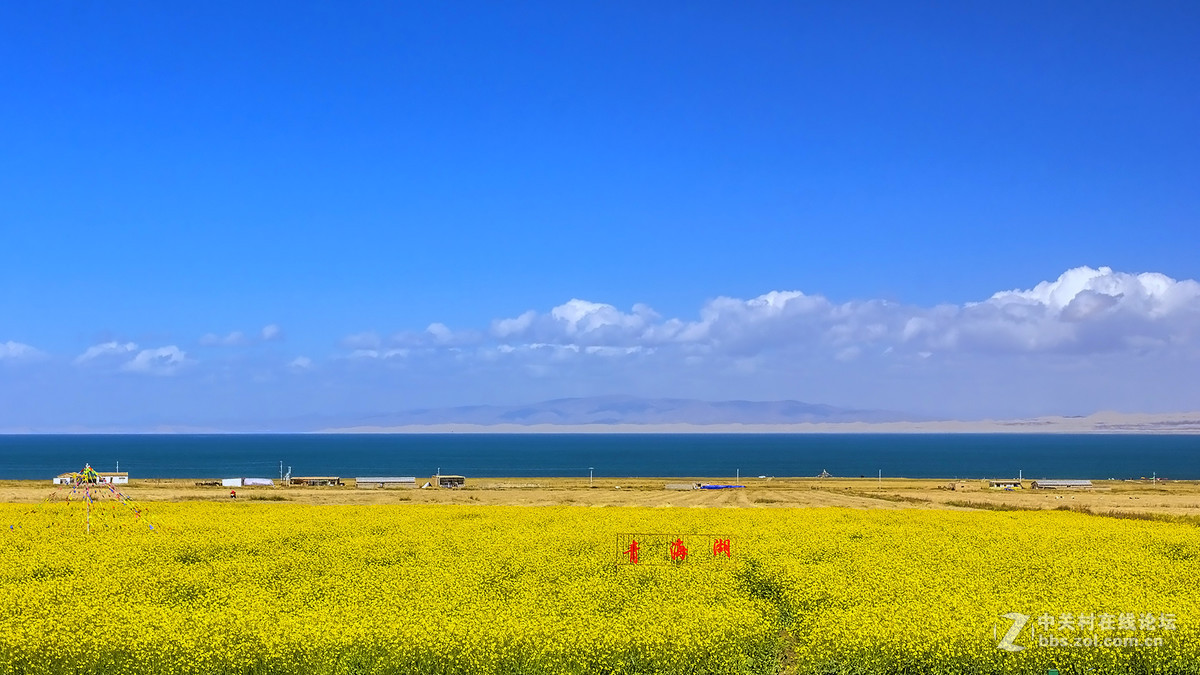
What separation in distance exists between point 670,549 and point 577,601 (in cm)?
979

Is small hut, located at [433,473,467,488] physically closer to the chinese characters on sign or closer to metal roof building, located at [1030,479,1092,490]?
metal roof building, located at [1030,479,1092,490]

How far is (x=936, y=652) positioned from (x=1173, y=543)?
23128 millimetres

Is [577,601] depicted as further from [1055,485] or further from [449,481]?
[1055,485]

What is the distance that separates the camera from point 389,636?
20016mm

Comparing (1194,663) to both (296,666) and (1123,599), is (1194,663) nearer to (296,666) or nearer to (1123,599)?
(1123,599)

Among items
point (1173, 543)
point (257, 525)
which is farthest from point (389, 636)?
point (1173, 543)

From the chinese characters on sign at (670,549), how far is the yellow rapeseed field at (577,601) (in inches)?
22.0

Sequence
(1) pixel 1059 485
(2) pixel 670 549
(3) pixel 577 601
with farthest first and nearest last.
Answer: (1) pixel 1059 485 < (2) pixel 670 549 < (3) pixel 577 601

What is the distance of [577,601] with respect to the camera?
24.0m

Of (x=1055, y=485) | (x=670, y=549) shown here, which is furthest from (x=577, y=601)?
(x=1055, y=485)

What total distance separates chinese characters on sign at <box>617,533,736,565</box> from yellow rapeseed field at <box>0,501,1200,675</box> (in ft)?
1.84

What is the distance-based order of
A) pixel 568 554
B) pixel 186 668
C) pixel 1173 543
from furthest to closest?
pixel 1173 543, pixel 568 554, pixel 186 668

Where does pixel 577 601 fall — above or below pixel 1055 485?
above

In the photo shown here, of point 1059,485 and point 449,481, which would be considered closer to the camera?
point 1059,485
